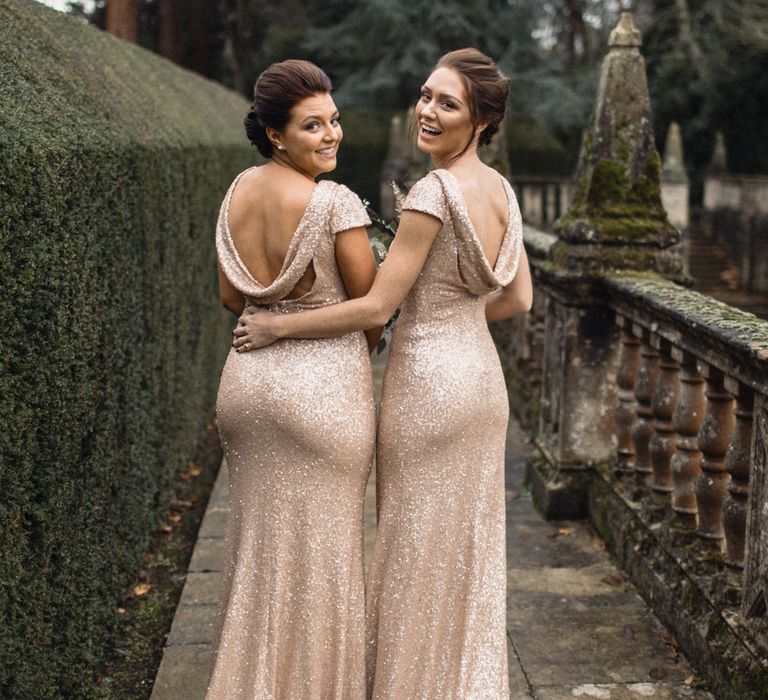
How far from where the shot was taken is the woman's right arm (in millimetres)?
3059

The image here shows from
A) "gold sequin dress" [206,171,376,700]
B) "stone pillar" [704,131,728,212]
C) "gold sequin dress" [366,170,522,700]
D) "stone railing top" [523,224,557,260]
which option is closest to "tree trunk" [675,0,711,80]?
"stone pillar" [704,131,728,212]

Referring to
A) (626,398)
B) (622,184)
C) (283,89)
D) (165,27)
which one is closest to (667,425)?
(626,398)

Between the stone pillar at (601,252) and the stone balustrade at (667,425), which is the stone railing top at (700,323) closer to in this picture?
the stone balustrade at (667,425)

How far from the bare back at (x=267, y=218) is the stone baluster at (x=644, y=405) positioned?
231 cm

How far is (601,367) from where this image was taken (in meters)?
5.73

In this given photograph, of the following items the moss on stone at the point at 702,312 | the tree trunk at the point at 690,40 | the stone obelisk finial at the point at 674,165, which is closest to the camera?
the moss on stone at the point at 702,312

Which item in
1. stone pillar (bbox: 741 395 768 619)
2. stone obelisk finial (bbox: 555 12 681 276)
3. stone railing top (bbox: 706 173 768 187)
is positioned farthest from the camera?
stone railing top (bbox: 706 173 768 187)

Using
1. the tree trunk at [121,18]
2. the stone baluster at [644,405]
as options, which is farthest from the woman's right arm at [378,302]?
the tree trunk at [121,18]

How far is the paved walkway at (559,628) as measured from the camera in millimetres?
3922

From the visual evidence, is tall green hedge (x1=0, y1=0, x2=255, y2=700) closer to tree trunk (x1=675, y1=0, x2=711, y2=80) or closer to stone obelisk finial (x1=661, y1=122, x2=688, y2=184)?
stone obelisk finial (x1=661, y1=122, x2=688, y2=184)

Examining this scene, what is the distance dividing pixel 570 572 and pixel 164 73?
5962 mm

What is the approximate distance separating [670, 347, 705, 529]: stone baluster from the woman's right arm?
5.42ft

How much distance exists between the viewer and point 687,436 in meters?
4.37

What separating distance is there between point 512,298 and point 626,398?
2.08 metres
